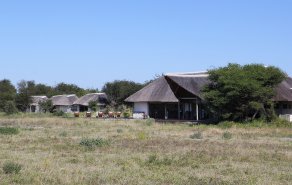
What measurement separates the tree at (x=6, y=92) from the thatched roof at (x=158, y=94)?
134 feet

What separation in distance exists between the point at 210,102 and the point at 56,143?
22.6 meters

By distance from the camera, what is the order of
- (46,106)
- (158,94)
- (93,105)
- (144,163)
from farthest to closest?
(46,106) < (93,105) < (158,94) < (144,163)

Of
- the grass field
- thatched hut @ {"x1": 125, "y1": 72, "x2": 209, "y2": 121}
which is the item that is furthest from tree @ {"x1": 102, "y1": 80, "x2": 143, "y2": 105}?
the grass field

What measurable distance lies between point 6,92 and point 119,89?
86.5ft

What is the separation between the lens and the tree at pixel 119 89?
88688mm

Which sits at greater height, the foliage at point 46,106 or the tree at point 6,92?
the tree at point 6,92

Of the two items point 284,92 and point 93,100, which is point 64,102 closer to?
point 93,100

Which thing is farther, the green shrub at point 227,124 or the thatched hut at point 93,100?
the thatched hut at point 93,100

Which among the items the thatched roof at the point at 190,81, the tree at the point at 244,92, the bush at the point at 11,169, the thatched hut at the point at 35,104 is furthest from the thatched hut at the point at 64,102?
the bush at the point at 11,169

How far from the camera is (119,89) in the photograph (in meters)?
88.9

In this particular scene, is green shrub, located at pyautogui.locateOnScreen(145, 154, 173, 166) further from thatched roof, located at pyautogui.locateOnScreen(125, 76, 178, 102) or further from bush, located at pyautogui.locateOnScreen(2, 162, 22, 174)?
thatched roof, located at pyautogui.locateOnScreen(125, 76, 178, 102)

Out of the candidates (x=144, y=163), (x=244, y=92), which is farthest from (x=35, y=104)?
(x=144, y=163)

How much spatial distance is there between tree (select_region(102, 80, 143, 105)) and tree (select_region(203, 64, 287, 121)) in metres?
45.3

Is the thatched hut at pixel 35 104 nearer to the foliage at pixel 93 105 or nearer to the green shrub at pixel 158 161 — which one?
the foliage at pixel 93 105
